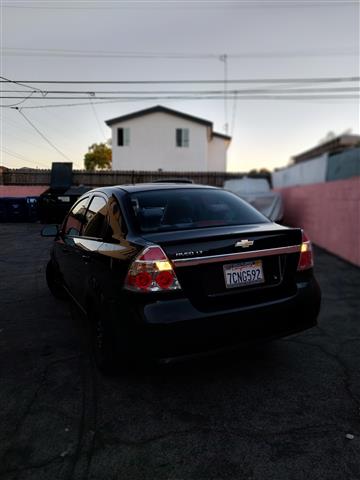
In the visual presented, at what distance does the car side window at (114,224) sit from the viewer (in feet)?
9.62

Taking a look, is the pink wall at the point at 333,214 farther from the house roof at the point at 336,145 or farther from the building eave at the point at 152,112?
the building eave at the point at 152,112

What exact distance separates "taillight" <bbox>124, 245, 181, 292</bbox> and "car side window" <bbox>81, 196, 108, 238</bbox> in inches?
35.7

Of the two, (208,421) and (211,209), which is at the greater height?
(211,209)

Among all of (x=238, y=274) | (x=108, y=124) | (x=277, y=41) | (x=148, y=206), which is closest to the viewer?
(x=238, y=274)

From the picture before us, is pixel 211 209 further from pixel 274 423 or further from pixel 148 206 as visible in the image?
pixel 274 423

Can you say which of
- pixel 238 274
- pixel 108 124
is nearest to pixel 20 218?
pixel 238 274

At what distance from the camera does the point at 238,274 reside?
105 inches

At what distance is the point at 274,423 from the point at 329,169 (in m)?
14.1

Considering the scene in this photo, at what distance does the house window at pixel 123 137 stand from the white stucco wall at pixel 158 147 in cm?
23

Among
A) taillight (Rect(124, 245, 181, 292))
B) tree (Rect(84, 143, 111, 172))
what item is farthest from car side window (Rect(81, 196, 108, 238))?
tree (Rect(84, 143, 111, 172))

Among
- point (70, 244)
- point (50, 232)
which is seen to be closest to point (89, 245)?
point (70, 244)

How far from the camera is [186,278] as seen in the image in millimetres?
2512

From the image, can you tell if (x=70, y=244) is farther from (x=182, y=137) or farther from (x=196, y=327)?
(x=182, y=137)

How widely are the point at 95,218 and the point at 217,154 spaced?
99.6 ft
